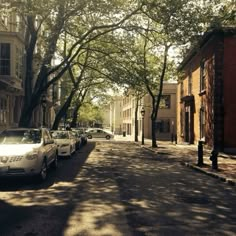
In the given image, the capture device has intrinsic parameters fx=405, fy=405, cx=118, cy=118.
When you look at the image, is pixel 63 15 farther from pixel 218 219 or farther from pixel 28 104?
pixel 218 219

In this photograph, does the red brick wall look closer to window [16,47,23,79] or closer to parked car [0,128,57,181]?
window [16,47,23,79]

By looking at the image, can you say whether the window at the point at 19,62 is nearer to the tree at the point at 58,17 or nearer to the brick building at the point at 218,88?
the tree at the point at 58,17

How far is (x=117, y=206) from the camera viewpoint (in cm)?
852

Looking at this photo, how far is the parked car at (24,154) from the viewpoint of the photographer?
11.0 meters

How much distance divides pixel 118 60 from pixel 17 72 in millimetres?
7240

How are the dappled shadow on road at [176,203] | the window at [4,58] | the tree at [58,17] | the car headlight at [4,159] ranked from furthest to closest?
the window at [4,58] < the tree at [58,17] < the car headlight at [4,159] < the dappled shadow on road at [176,203]

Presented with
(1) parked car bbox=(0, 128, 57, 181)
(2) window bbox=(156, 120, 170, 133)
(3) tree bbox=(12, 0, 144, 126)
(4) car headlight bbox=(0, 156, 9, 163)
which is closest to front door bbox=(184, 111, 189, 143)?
(3) tree bbox=(12, 0, 144, 126)

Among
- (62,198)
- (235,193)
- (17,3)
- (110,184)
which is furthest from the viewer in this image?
(17,3)

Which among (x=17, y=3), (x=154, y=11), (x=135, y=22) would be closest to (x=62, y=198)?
(x=17, y=3)

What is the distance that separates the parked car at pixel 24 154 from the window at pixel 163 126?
139ft

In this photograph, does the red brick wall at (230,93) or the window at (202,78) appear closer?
the red brick wall at (230,93)

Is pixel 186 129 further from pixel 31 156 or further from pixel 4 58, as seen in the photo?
pixel 31 156

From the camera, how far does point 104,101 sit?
185ft

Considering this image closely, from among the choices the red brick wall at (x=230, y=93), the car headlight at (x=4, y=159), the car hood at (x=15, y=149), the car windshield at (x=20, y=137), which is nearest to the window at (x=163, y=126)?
the red brick wall at (x=230, y=93)
